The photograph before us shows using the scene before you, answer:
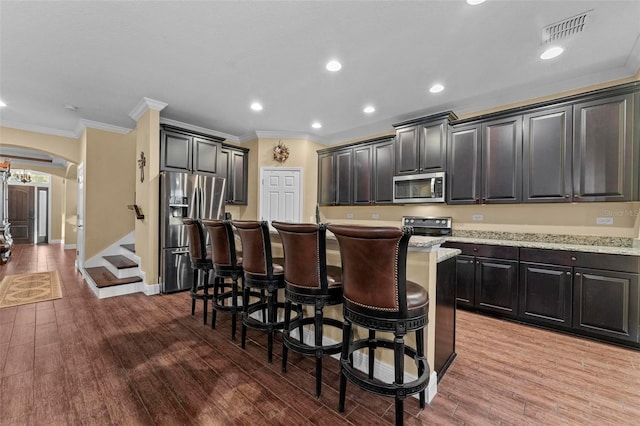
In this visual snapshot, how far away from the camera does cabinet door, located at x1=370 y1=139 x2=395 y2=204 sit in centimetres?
444

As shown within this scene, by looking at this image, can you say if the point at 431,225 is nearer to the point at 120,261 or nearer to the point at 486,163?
the point at 486,163

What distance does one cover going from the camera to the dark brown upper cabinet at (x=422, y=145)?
379 centimetres

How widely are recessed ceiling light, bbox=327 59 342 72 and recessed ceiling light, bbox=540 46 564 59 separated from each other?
2.01m

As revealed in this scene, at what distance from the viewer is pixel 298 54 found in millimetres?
2693

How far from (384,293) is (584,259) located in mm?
2598

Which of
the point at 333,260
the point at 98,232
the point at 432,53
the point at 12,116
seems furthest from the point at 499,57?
the point at 12,116

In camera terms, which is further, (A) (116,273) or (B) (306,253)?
(A) (116,273)

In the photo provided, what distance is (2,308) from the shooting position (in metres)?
3.29

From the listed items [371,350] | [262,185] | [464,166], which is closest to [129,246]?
[262,185]

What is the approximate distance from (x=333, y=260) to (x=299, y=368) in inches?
35.0

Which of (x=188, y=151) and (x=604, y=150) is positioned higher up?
(x=188, y=151)

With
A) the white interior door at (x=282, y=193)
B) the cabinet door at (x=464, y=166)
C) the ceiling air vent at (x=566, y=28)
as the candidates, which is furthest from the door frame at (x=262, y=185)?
the ceiling air vent at (x=566, y=28)

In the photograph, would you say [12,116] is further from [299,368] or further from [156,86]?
[299,368]

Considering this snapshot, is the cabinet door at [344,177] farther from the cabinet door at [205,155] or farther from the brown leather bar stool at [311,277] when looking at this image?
the brown leather bar stool at [311,277]
